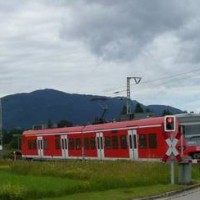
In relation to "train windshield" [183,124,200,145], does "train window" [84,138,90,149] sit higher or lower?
lower

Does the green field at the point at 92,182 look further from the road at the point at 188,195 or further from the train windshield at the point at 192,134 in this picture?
the train windshield at the point at 192,134

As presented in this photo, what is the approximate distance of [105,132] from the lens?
158ft

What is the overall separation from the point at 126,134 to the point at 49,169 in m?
12.9

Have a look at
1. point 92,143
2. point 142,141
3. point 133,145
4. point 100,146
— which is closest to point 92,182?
point 142,141

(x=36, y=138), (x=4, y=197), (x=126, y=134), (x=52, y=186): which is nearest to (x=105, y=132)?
(x=126, y=134)

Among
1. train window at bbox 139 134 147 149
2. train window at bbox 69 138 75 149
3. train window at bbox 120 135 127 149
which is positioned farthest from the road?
train window at bbox 69 138 75 149

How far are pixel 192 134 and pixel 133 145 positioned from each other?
199 inches

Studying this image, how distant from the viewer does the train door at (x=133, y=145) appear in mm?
43719

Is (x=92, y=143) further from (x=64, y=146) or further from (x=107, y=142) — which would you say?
(x=64, y=146)

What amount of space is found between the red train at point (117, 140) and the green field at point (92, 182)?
85.4 inches

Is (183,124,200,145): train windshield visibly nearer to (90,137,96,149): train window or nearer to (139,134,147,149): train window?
(139,134,147,149): train window

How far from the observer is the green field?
2198cm

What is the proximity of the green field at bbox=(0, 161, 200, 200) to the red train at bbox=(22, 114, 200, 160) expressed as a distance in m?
2.17

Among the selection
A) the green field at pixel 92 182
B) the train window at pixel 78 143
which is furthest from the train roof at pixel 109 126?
the green field at pixel 92 182
